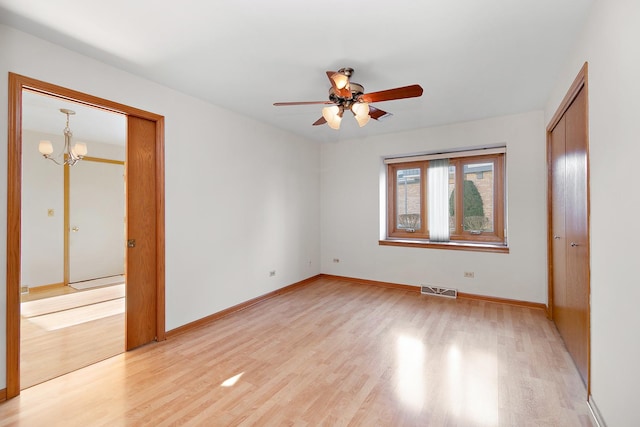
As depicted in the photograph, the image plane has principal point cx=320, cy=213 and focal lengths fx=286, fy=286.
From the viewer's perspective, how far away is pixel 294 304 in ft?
13.2

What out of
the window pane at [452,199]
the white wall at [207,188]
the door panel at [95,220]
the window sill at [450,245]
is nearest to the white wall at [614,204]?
the window sill at [450,245]

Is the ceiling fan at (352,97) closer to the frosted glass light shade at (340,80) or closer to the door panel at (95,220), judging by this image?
the frosted glass light shade at (340,80)

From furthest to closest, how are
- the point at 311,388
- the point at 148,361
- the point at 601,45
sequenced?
the point at 148,361, the point at 311,388, the point at 601,45

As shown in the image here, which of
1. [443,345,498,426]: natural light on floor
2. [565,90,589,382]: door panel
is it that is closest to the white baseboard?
[565,90,589,382]: door panel

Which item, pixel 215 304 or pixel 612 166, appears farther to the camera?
pixel 215 304

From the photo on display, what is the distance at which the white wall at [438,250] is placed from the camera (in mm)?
3764

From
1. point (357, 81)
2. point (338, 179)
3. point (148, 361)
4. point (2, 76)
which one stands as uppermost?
point (357, 81)

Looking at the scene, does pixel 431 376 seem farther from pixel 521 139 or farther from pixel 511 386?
pixel 521 139

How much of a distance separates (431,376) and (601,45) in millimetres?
2473

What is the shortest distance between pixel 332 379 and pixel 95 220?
560cm

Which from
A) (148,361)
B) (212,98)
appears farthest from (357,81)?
(148,361)

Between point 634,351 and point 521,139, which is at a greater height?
point 521,139

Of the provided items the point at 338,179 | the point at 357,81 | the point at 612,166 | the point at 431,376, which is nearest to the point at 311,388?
the point at 431,376

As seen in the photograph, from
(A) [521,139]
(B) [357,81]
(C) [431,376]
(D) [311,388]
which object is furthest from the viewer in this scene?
(A) [521,139]
